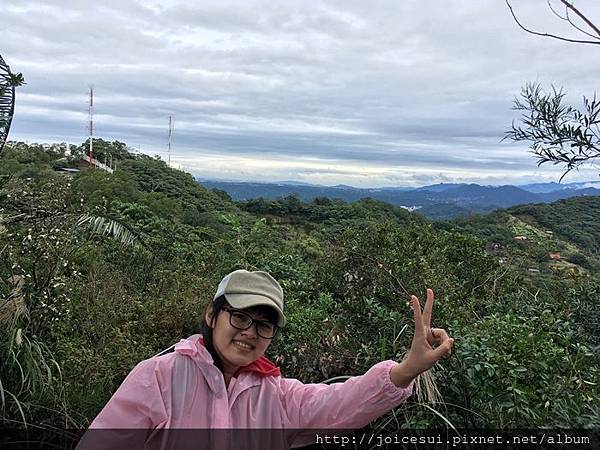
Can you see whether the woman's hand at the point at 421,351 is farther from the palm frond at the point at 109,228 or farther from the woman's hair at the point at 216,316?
the palm frond at the point at 109,228

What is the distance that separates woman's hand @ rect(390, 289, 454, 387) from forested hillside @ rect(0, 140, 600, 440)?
726mm

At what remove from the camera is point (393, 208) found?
56.3ft

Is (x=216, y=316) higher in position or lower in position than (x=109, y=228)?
higher

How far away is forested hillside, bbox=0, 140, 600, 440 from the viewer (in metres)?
2.44

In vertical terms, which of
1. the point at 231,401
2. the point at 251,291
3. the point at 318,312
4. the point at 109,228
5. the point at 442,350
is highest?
the point at 251,291

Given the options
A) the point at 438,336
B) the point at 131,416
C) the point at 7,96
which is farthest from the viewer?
the point at 7,96

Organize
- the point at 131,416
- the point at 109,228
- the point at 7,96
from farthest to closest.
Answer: the point at 109,228, the point at 7,96, the point at 131,416

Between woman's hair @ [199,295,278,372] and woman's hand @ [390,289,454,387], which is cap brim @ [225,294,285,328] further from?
woman's hand @ [390,289,454,387]

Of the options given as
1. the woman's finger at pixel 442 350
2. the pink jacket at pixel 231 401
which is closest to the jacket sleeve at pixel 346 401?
the pink jacket at pixel 231 401

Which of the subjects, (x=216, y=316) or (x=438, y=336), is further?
(x=216, y=316)

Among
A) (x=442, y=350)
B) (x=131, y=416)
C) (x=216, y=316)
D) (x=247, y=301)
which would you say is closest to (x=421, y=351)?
(x=442, y=350)

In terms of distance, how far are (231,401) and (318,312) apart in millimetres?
2412

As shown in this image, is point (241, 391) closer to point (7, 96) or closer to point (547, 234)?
point (7, 96)

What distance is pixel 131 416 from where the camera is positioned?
1531 millimetres
